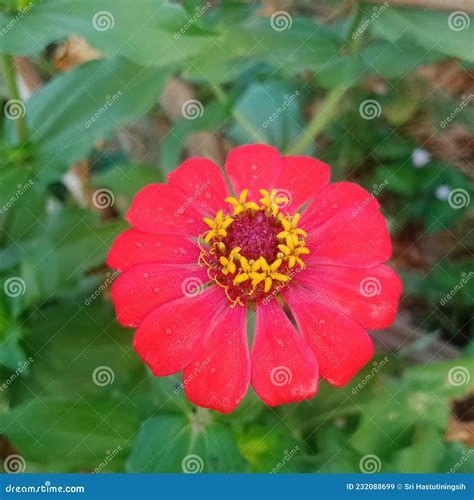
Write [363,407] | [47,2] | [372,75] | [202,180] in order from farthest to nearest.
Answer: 1. [372,75]
2. [363,407]
3. [47,2]
4. [202,180]

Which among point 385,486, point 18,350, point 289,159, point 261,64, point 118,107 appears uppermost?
point 261,64

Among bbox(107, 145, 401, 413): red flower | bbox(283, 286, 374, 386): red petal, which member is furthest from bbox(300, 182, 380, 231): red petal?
bbox(283, 286, 374, 386): red petal

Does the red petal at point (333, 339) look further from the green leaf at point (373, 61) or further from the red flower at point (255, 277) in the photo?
the green leaf at point (373, 61)

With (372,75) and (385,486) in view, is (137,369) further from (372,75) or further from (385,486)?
(372,75)

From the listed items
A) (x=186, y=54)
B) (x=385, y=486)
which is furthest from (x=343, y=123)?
(x=385, y=486)

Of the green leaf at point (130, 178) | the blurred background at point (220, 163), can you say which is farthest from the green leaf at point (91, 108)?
the green leaf at point (130, 178)

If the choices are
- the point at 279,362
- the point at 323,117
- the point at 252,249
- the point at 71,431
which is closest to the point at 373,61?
the point at 323,117
